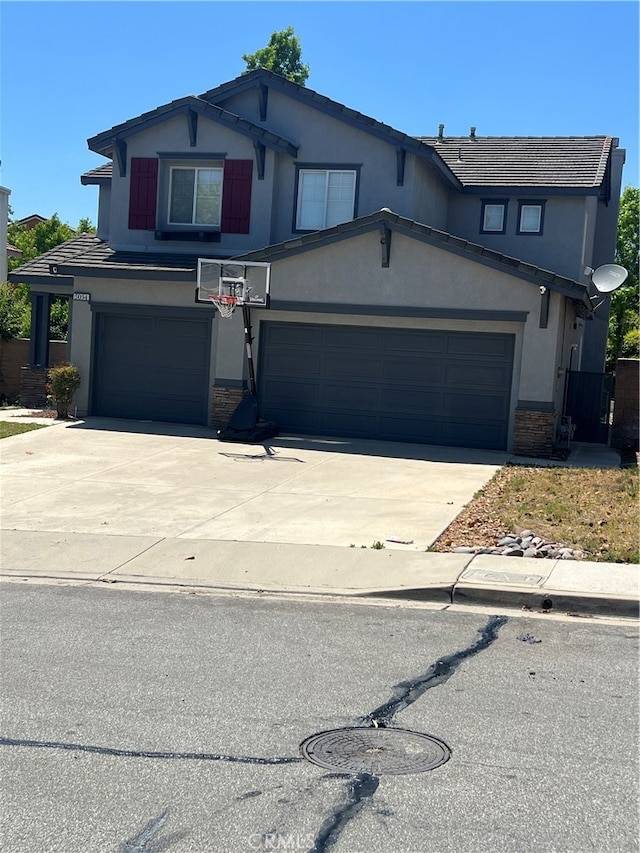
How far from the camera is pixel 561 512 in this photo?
42.7 feet

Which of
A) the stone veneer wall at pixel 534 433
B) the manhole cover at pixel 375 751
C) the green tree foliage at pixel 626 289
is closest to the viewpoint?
the manhole cover at pixel 375 751

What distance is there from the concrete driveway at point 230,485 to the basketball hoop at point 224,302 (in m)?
2.57

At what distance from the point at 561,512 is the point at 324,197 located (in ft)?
40.1

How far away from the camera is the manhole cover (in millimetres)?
5328

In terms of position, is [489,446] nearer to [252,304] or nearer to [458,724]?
[252,304]

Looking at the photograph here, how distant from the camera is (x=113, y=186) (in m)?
23.8

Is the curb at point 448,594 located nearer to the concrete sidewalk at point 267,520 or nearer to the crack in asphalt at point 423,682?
the concrete sidewalk at point 267,520

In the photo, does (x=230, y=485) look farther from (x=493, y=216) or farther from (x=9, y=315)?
(x=9, y=315)

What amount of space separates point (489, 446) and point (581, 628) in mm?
11506

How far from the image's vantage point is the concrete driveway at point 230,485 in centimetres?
1240

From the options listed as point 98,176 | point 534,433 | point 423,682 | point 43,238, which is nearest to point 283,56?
point 43,238

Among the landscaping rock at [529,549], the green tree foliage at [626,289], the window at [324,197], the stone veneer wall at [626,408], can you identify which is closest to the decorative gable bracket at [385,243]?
the window at [324,197]

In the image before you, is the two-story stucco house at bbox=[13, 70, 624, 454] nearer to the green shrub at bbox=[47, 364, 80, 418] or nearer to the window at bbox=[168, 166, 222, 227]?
the window at bbox=[168, 166, 222, 227]

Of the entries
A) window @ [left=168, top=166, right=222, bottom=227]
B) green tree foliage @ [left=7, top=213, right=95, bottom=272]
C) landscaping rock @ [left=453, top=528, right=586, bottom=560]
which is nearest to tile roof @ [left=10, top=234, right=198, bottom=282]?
window @ [left=168, top=166, right=222, bottom=227]
